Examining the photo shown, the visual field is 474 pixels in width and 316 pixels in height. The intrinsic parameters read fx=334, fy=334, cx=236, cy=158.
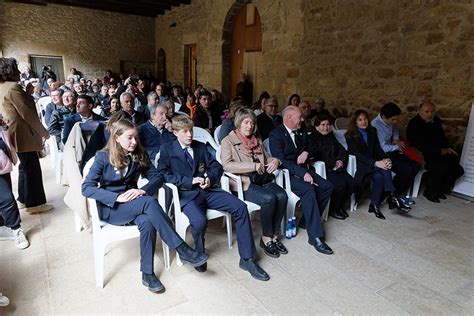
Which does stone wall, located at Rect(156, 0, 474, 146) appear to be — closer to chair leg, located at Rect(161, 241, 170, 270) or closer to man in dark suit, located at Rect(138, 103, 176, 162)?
man in dark suit, located at Rect(138, 103, 176, 162)

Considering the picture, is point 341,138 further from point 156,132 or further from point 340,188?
point 156,132

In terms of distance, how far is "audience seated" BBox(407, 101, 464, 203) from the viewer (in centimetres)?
382

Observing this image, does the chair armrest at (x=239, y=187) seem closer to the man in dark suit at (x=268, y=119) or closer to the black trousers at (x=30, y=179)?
the man in dark suit at (x=268, y=119)

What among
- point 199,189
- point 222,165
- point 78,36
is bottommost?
point 199,189

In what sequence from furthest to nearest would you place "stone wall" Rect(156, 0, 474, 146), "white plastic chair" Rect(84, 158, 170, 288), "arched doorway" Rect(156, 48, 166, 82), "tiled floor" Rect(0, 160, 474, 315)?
1. "arched doorway" Rect(156, 48, 166, 82)
2. "stone wall" Rect(156, 0, 474, 146)
3. "white plastic chair" Rect(84, 158, 170, 288)
4. "tiled floor" Rect(0, 160, 474, 315)

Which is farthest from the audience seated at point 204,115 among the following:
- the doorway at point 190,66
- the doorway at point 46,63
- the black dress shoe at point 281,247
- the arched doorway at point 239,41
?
the doorway at point 46,63

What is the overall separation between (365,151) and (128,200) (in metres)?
2.45

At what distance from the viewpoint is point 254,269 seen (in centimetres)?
224

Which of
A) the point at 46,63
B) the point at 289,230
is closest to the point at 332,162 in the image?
the point at 289,230

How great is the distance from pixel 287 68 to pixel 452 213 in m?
3.98

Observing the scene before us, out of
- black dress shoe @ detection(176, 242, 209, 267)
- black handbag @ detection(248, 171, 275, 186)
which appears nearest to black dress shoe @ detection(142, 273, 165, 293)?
black dress shoe @ detection(176, 242, 209, 267)

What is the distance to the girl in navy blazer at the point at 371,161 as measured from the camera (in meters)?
3.34

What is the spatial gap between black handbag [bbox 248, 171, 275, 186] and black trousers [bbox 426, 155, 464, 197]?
2.22m

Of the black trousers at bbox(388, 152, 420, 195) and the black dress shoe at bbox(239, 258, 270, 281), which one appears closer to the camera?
the black dress shoe at bbox(239, 258, 270, 281)
